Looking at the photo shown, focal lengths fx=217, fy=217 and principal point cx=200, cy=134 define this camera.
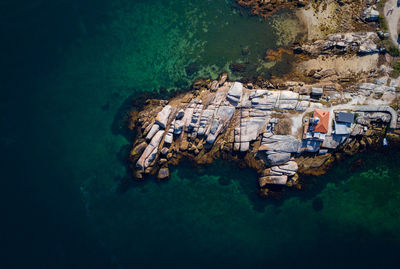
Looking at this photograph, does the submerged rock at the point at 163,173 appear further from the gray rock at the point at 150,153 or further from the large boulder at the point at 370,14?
the large boulder at the point at 370,14

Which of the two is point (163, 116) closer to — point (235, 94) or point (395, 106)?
point (235, 94)

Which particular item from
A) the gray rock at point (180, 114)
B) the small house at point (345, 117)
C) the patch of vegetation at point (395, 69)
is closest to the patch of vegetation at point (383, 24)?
the patch of vegetation at point (395, 69)

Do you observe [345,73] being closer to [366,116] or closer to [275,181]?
[366,116]

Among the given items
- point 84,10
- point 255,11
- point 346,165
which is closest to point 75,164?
point 84,10

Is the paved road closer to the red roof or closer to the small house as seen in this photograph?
the small house

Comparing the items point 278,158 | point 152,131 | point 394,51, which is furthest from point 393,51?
point 152,131

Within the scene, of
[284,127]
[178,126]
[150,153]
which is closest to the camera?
A: [284,127]
